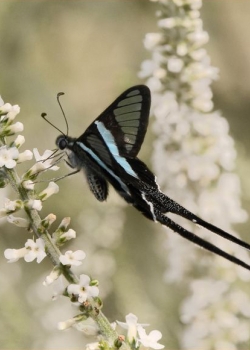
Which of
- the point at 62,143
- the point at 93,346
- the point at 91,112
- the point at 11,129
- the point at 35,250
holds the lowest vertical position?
the point at 93,346

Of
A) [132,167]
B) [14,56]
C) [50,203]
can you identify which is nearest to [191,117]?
[132,167]

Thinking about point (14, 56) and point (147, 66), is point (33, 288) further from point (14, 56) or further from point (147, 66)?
point (14, 56)

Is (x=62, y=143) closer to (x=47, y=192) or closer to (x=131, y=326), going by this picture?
(x=47, y=192)

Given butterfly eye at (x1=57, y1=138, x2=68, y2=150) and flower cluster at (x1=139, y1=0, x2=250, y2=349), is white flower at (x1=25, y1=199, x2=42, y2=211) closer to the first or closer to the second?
butterfly eye at (x1=57, y1=138, x2=68, y2=150)

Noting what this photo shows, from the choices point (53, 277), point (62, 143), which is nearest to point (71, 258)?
point (53, 277)

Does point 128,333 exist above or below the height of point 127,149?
below

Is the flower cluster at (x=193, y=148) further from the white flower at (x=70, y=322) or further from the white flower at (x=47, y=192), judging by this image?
the white flower at (x=70, y=322)

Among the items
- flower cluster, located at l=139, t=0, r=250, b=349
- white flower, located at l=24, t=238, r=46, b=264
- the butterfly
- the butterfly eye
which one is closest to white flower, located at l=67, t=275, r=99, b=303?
white flower, located at l=24, t=238, r=46, b=264
